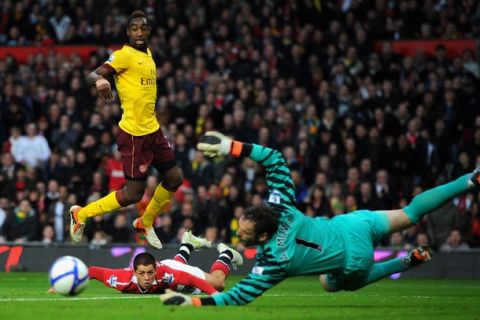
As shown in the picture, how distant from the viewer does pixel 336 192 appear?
73.8 feet

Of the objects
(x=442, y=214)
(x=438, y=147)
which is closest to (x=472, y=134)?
(x=438, y=147)

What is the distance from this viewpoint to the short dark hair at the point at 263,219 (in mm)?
10969

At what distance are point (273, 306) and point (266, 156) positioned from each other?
183 cm

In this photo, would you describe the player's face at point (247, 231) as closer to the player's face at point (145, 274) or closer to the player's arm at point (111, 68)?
the player's face at point (145, 274)

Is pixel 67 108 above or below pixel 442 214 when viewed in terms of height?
above

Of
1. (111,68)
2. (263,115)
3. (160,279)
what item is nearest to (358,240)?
(160,279)

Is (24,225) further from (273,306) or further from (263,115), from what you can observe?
(273,306)

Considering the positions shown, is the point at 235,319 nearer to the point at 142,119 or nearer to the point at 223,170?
the point at 142,119

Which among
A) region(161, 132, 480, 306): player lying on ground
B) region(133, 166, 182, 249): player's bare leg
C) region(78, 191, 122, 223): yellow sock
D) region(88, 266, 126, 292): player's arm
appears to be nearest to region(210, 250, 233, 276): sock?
region(88, 266, 126, 292): player's arm

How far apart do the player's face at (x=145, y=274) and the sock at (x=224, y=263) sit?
2.73 feet

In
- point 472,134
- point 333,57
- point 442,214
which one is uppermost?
point 333,57

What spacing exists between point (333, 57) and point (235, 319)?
644 inches

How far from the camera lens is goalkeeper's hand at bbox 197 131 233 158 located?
10609 mm

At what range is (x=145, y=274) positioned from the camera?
43.5ft
